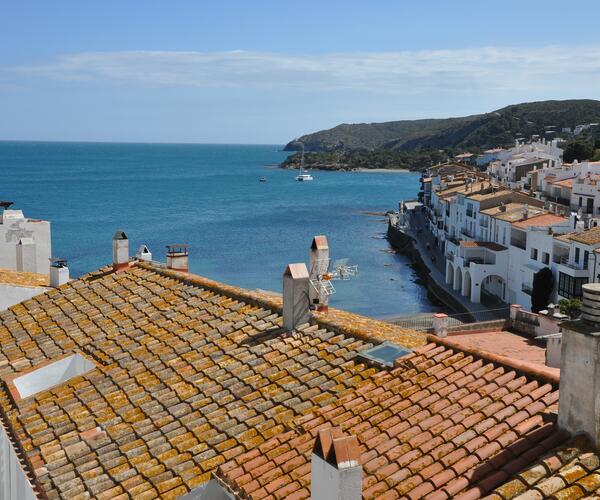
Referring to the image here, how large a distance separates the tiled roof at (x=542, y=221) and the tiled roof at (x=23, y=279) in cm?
3564

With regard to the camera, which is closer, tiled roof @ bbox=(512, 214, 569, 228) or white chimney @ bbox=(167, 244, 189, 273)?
white chimney @ bbox=(167, 244, 189, 273)

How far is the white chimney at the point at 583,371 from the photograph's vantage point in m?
5.36

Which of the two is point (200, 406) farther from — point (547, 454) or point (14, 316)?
point (14, 316)

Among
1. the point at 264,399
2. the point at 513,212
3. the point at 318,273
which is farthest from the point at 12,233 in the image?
the point at 513,212

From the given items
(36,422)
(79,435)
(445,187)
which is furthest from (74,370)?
(445,187)

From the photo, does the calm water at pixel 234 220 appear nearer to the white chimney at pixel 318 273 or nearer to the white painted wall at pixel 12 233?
the white painted wall at pixel 12 233

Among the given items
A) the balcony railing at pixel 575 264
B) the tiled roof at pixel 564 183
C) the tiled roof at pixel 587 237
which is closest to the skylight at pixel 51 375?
the tiled roof at pixel 587 237

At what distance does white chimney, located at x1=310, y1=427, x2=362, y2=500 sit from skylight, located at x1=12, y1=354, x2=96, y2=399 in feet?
19.7

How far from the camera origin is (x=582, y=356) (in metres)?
5.44

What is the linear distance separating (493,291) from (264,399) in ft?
149

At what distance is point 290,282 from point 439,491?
4469 mm

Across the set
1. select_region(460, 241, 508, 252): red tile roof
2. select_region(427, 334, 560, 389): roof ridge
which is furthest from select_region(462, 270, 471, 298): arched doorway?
select_region(427, 334, 560, 389): roof ridge

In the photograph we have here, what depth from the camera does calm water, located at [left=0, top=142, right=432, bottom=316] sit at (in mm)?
59188

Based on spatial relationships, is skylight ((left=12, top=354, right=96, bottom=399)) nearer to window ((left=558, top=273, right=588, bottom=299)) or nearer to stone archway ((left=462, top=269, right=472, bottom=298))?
window ((left=558, top=273, right=588, bottom=299))
